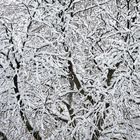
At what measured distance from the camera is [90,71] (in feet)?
28.4

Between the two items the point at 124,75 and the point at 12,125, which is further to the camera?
the point at 12,125

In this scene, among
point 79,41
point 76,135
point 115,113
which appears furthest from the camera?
point 79,41

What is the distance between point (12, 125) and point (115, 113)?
7.49 ft

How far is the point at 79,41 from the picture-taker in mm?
8391

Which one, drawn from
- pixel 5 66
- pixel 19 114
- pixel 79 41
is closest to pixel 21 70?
pixel 5 66

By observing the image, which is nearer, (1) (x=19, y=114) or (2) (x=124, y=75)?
(2) (x=124, y=75)

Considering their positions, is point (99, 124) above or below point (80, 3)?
below

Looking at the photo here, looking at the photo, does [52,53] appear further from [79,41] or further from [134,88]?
[134,88]

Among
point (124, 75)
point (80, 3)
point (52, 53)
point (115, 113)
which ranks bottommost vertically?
point (115, 113)

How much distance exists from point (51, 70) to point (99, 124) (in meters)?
1.47

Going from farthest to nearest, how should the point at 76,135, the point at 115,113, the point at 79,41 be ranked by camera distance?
the point at 79,41 → the point at 76,135 → the point at 115,113

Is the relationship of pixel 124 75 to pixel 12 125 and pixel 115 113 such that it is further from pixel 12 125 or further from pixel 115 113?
pixel 12 125

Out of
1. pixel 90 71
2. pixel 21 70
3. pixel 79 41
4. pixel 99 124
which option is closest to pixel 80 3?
pixel 79 41

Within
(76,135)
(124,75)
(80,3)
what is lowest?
(76,135)
